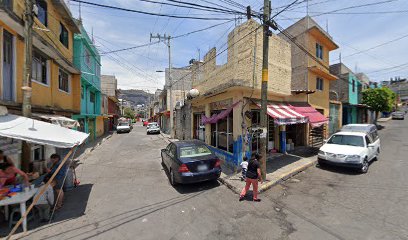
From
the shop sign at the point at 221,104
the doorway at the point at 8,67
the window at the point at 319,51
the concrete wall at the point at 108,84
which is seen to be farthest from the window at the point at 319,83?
the concrete wall at the point at 108,84

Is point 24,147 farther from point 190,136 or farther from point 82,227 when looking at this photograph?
point 190,136

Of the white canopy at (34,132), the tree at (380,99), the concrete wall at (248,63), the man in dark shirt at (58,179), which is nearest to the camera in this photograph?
the white canopy at (34,132)

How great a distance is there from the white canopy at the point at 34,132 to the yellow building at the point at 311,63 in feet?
43.2

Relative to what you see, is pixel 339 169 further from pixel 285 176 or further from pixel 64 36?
pixel 64 36

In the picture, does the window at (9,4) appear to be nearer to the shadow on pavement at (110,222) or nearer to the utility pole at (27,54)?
the utility pole at (27,54)

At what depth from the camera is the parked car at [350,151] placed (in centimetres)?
870

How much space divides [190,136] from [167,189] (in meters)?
9.97

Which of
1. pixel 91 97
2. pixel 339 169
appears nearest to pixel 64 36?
pixel 91 97

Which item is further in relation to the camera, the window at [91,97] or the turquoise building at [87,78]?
the window at [91,97]

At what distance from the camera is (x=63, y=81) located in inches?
505

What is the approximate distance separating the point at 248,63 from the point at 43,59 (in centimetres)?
970

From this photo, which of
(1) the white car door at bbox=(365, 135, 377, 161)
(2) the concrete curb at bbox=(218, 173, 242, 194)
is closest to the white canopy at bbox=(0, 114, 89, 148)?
(2) the concrete curb at bbox=(218, 173, 242, 194)

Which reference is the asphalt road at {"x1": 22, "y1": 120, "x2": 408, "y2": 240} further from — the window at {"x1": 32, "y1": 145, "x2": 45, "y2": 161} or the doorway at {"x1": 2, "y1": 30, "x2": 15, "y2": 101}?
the doorway at {"x1": 2, "y1": 30, "x2": 15, "y2": 101}

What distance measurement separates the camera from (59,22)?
11492mm
